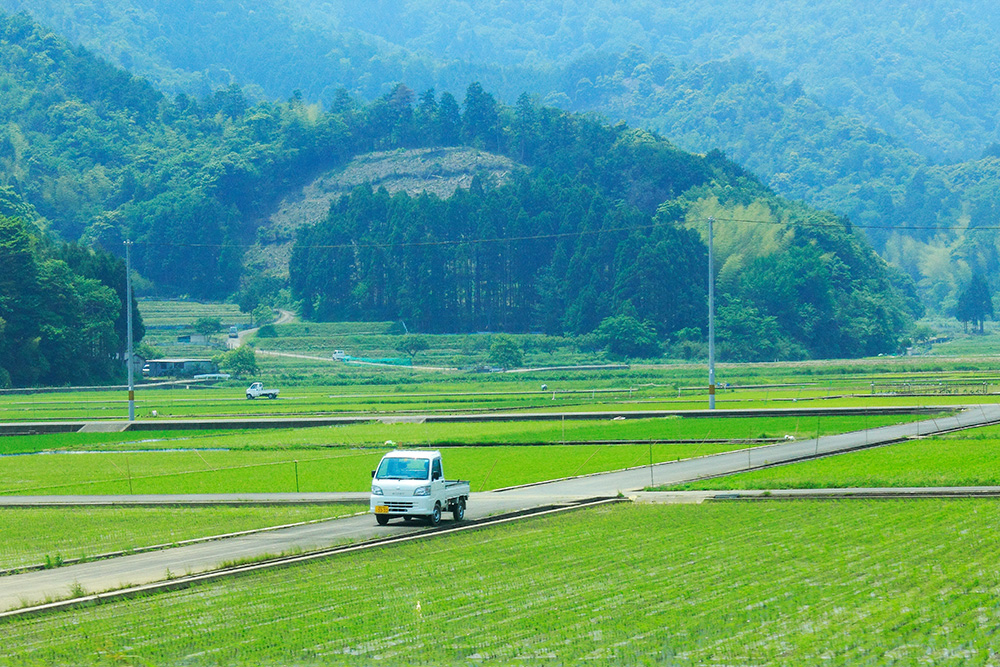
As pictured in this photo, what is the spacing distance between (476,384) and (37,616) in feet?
308

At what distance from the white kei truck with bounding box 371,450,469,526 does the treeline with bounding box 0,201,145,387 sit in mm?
86552

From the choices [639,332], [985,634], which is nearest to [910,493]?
[985,634]

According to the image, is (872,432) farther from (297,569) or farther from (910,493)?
(297,569)

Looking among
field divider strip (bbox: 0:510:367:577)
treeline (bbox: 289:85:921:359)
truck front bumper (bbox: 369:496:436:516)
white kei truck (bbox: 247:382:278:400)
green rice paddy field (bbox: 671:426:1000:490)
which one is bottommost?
white kei truck (bbox: 247:382:278:400)

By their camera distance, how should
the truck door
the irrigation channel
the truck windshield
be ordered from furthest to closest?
the truck windshield
the truck door
the irrigation channel

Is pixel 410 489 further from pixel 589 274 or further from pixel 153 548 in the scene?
pixel 589 274

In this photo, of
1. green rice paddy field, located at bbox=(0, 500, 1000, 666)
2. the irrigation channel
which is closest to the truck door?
the irrigation channel

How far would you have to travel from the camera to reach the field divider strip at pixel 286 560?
19.3 m

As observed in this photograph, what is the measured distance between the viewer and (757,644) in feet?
51.2

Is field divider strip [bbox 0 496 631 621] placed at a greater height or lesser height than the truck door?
lesser

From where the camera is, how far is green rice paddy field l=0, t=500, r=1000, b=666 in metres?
15.5

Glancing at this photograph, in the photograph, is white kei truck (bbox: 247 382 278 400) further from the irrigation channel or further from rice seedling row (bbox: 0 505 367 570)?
rice seedling row (bbox: 0 505 367 570)

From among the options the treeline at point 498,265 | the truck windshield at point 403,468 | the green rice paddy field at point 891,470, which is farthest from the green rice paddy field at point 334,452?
→ the treeline at point 498,265

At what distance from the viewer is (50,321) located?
11506cm
